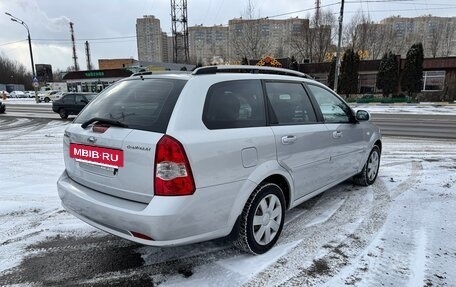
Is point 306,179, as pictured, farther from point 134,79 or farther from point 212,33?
point 212,33

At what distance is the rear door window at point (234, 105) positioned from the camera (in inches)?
112

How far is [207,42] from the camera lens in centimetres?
7694

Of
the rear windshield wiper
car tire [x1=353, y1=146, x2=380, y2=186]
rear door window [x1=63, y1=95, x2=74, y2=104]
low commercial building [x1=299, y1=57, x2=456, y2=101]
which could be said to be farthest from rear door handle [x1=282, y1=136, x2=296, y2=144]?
low commercial building [x1=299, y1=57, x2=456, y2=101]

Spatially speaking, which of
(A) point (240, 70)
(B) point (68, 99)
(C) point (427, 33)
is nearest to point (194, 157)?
(A) point (240, 70)

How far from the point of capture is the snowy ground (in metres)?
2.92

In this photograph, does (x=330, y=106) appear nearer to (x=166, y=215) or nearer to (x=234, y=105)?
(x=234, y=105)

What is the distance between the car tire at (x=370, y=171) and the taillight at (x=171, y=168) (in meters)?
3.70

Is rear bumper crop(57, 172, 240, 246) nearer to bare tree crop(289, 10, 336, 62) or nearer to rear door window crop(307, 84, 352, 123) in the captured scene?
rear door window crop(307, 84, 352, 123)

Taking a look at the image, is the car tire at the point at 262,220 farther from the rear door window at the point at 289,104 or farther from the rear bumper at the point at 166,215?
the rear door window at the point at 289,104

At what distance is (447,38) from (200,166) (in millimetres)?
78092

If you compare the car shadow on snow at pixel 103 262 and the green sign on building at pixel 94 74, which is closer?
the car shadow on snow at pixel 103 262

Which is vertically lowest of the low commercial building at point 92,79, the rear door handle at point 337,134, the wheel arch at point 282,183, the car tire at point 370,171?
the car tire at point 370,171

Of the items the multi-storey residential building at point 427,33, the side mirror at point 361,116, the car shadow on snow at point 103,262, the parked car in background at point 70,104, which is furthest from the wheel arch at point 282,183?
the multi-storey residential building at point 427,33

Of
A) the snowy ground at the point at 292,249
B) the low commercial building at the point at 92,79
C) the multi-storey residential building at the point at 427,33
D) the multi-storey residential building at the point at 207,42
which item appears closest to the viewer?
the snowy ground at the point at 292,249
